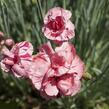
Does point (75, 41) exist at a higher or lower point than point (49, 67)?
lower

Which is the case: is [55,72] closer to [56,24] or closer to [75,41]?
[56,24]

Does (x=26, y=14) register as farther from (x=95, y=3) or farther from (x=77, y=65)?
(x=77, y=65)

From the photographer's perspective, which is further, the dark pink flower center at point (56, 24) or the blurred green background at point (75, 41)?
the blurred green background at point (75, 41)

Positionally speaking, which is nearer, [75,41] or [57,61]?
[57,61]

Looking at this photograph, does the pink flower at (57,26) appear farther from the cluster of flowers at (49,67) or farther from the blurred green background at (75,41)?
the blurred green background at (75,41)

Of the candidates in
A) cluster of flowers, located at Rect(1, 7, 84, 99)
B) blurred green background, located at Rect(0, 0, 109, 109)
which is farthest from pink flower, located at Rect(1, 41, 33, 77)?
blurred green background, located at Rect(0, 0, 109, 109)

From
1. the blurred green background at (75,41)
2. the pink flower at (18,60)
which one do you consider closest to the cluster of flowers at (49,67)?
the pink flower at (18,60)

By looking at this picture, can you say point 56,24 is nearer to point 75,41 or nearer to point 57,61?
point 57,61

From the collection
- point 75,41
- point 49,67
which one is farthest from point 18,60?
point 75,41
